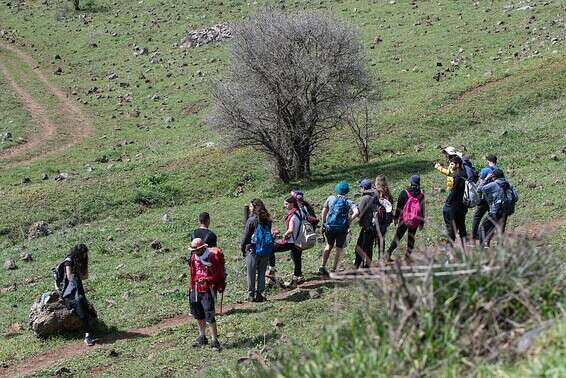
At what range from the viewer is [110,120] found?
47.9m

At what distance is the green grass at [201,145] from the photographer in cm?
1939

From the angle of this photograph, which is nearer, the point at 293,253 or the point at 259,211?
the point at 259,211

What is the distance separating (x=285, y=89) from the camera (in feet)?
99.3

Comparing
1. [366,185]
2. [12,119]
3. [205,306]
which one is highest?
[12,119]

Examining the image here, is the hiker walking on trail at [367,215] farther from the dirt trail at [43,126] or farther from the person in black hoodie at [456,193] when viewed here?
the dirt trail at [43,126]

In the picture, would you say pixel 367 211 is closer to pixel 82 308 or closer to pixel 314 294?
pixel 314 294

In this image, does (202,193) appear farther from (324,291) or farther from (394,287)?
(394,287)

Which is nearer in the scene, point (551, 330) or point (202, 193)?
point (551, 330)

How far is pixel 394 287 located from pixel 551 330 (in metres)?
1.45

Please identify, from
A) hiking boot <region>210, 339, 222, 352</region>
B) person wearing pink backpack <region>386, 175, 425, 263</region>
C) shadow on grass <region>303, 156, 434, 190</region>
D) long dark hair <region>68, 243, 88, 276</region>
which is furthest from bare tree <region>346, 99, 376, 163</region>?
hiking boot <region>210, 339, 222, 352</region>

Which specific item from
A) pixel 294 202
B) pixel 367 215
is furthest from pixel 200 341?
pixel 367 215

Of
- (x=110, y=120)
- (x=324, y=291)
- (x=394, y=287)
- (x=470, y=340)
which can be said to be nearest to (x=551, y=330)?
(x=470, y=340)

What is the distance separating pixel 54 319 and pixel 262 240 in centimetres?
457

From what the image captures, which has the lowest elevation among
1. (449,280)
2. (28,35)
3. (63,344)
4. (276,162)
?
(63,344)
